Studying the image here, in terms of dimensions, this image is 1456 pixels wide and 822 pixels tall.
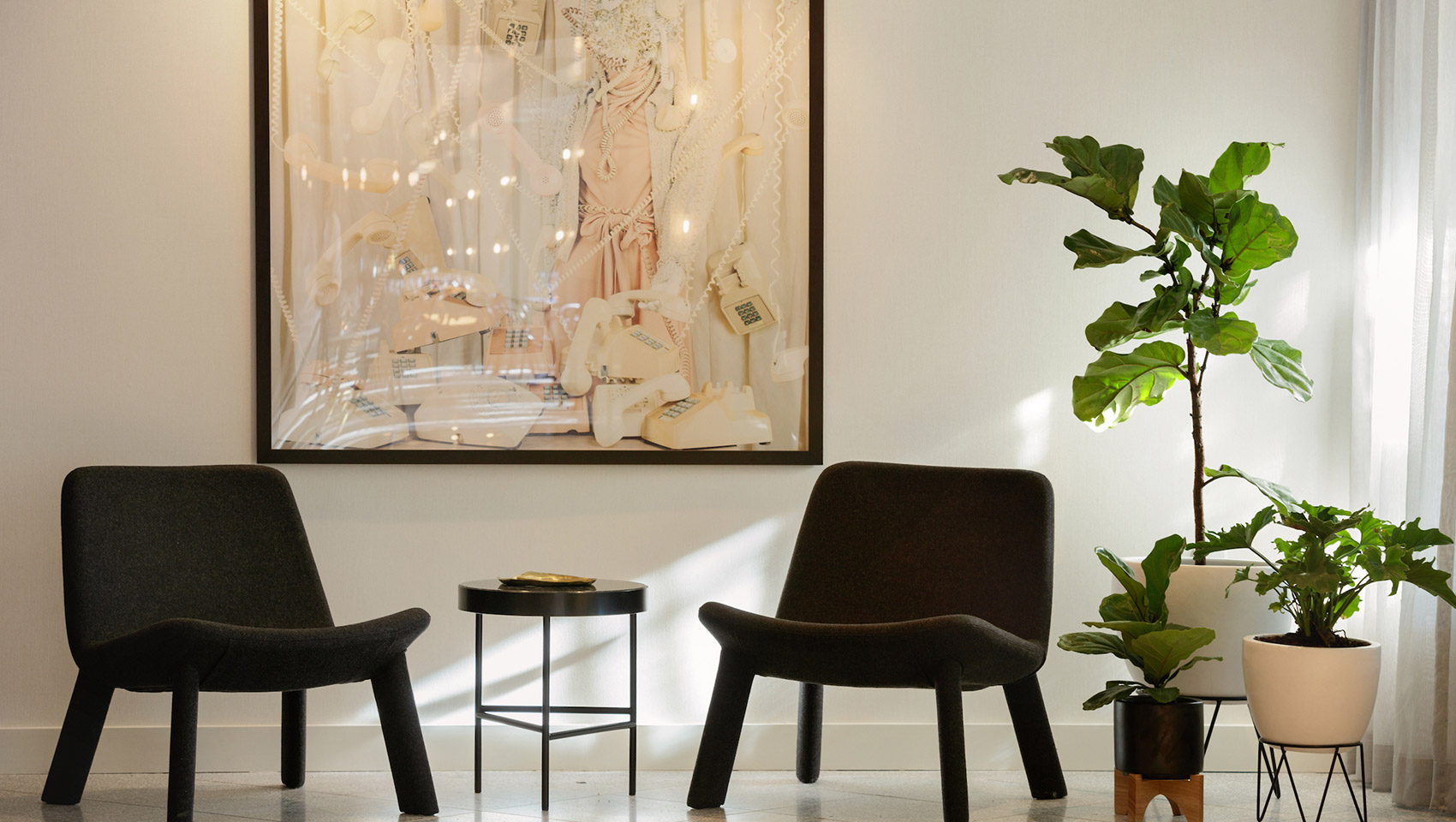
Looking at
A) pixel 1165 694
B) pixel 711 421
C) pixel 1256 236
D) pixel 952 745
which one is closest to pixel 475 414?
pixel 711 421

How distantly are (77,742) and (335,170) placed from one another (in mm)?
1554

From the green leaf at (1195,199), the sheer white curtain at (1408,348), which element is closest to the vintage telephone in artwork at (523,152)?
the green leaf at (1195,199)

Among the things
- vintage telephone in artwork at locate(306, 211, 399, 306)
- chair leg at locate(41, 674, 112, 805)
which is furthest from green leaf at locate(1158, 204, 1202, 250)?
chair leg at locate(41, 674, 112, 805)

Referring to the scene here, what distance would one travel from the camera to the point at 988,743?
3.32 metres

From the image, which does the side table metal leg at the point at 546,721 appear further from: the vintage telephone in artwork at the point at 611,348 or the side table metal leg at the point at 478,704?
the vintage telephone in artwork at the point at 611,348

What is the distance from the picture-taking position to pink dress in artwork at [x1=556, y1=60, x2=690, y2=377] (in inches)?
130

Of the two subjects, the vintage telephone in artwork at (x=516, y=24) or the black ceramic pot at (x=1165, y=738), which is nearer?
the black ceramic pot at (x=1165, y=738)

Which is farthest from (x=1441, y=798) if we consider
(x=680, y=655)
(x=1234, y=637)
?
(x=680, y=655)

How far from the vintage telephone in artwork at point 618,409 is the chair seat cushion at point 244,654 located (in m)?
0.85

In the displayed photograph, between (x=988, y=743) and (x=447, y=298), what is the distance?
190 cm

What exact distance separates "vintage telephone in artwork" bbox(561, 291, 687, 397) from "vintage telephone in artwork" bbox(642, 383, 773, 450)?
110 millimetres

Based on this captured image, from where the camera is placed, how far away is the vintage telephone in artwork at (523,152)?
3.31m

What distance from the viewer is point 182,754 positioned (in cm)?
238

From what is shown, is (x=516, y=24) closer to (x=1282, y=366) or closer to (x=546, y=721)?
(x=546, y=721)
